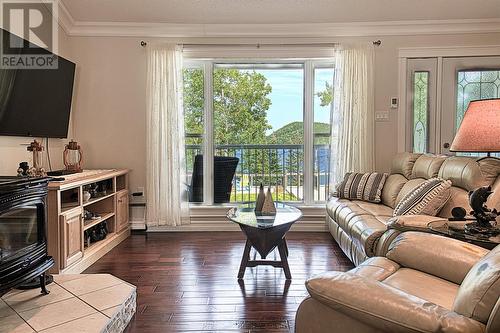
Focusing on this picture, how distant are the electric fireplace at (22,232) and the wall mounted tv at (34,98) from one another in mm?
1074


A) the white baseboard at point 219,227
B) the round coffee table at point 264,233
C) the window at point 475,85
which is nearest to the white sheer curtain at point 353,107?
the white baseboard at point 219,227

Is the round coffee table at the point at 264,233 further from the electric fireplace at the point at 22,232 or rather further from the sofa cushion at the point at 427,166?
the electric fireplace at the point at 22,232

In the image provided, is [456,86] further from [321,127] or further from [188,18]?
[188,18]

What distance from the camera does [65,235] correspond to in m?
3.09

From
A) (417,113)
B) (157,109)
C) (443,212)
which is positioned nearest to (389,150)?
(417,113)

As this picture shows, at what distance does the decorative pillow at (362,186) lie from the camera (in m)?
4.10

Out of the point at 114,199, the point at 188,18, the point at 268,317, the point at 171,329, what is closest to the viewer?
the point at 171,329

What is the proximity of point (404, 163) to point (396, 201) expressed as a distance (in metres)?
0.54

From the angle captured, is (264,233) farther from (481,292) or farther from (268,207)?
(481,292)

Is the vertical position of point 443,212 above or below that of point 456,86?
below

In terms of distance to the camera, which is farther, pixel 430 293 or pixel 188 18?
pixel 188 18

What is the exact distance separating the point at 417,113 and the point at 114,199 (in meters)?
3.80

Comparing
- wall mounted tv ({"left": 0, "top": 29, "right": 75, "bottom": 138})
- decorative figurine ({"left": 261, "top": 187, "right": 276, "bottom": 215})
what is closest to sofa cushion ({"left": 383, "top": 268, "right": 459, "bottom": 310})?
decorative figurine ({"left": 261, "top": 187, "right": 276, "bottom": 215})

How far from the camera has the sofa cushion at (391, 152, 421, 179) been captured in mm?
3991
